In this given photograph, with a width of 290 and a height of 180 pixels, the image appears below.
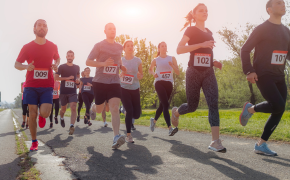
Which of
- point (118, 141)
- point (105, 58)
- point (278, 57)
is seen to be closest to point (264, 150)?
point (278, 57)

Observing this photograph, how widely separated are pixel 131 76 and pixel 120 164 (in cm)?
254

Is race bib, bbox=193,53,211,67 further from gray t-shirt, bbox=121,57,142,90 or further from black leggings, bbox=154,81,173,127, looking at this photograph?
black leggings, bbox=154,81,173,127

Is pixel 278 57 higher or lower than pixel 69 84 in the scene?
higher

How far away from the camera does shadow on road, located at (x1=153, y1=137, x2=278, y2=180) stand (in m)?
2.71

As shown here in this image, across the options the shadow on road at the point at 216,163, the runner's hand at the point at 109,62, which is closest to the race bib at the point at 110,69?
the runner's hand at the point at 109,62

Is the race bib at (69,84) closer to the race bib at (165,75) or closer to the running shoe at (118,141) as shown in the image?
the race bib at (165,75)

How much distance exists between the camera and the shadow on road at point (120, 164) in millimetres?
2824

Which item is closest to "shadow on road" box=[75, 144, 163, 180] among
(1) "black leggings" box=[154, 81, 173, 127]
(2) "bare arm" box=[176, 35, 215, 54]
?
(2) "bare arm" box=[176, 35, 215, 54]

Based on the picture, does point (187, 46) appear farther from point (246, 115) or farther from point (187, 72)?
point (246, 115)

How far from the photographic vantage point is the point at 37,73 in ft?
15.2

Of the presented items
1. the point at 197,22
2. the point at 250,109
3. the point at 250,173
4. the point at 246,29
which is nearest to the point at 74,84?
the point at 197,22

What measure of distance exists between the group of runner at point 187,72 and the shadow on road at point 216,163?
8.3 inches

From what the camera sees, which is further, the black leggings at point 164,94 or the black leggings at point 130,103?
the black leggings at point 164,94

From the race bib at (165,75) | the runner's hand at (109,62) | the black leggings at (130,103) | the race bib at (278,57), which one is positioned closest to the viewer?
the race bib at (278,57)
